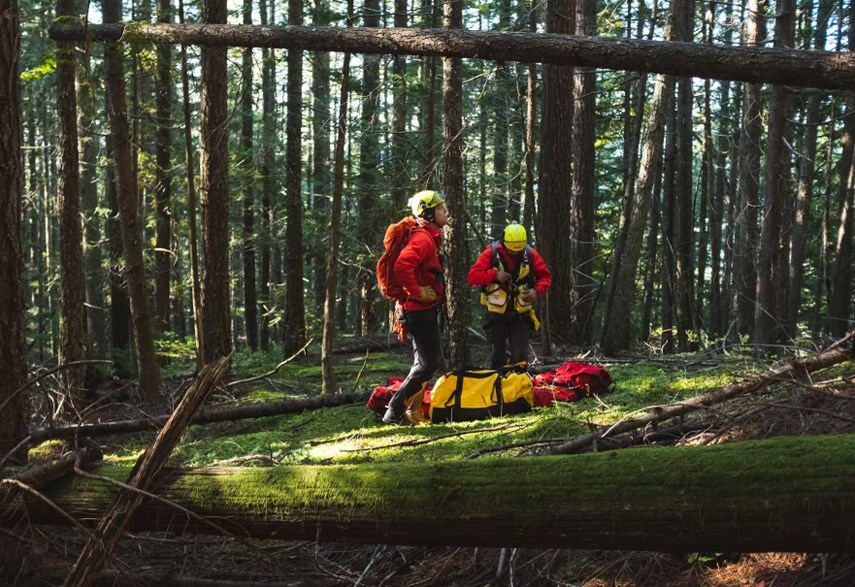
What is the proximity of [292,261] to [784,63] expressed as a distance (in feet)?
39.4

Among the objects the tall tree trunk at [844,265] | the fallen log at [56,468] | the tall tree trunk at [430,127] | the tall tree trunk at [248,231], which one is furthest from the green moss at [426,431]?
the tall tree trunk at [248,231]

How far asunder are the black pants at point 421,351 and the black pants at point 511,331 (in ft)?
3.58

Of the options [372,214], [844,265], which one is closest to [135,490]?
[372,214]

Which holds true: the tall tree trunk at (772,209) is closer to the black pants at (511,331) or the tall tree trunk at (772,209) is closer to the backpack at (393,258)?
the black pants at (511,331)

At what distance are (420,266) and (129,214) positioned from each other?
456 centimetres

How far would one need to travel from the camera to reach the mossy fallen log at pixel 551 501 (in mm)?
2617

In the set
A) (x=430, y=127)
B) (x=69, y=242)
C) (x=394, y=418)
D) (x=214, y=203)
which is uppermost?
(x=430, y=127)

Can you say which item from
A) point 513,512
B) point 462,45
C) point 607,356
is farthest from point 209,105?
point 513,512

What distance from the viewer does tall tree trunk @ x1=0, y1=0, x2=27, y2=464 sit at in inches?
175

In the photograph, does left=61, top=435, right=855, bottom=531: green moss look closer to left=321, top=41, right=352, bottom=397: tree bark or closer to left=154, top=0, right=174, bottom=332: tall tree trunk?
left=321, top=41, right=352, bottom=397: tree bark

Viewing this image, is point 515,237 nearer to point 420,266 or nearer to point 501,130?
point 420,266

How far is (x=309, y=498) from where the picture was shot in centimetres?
329

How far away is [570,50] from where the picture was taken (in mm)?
5082

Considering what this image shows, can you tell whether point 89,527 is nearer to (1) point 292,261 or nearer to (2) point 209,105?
(2) point 209,105
